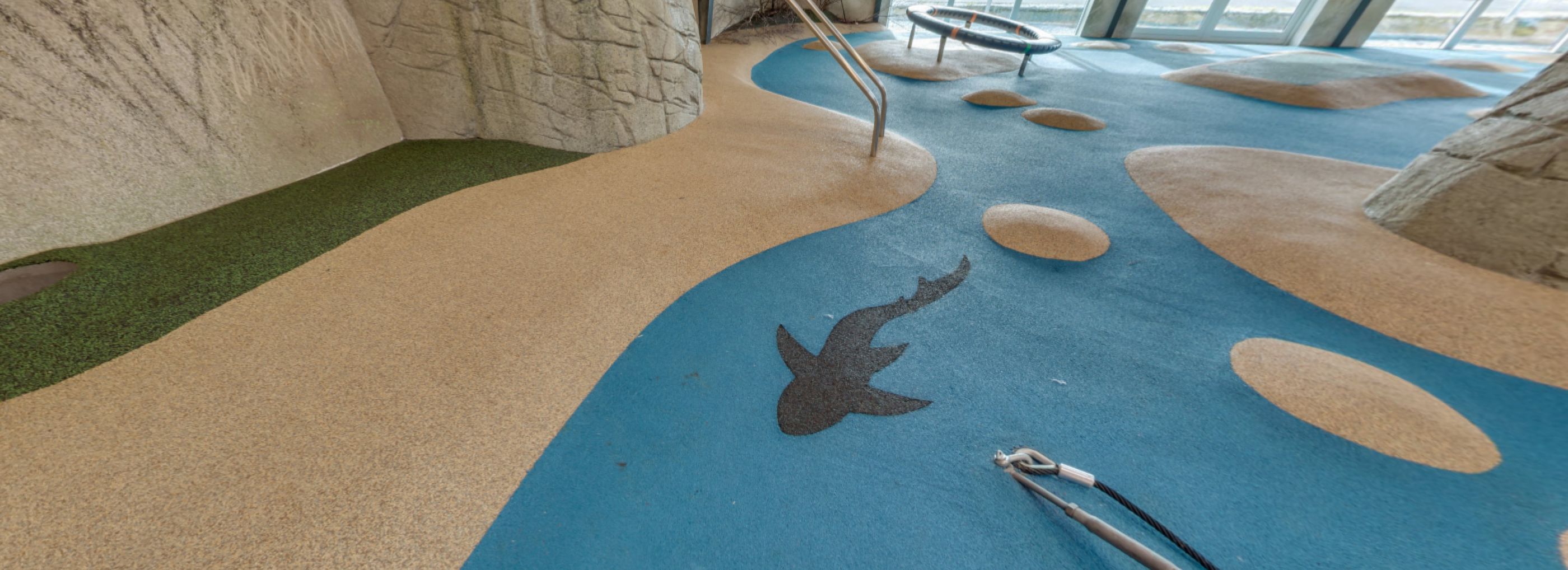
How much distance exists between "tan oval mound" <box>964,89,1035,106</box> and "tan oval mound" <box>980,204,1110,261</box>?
8.67 ft

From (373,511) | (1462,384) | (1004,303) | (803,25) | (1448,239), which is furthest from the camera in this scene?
(803,25)

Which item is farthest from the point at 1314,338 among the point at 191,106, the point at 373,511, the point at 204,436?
the point at 191,106

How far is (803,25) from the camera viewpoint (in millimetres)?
9055

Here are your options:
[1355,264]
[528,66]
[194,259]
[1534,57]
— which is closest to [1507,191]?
[1355,264]

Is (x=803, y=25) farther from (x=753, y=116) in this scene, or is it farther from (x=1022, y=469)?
(x=1022, y=469)

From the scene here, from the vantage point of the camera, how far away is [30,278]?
1.83 metres

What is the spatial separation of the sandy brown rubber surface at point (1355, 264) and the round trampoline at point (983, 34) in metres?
2.89

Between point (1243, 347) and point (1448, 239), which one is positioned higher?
point (1448, 239)

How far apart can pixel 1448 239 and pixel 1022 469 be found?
3.07 meters

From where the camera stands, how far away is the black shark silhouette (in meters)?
1.62

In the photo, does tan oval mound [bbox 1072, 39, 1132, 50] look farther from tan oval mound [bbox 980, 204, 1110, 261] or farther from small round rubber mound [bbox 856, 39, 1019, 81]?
tan oval mound [bbox 980, 204, 1110, 261]

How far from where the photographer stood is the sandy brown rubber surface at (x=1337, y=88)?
553cm

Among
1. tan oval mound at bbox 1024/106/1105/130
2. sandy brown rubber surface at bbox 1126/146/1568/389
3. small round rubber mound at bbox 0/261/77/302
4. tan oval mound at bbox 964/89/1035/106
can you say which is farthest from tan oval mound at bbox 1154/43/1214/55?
small round rubber mound at bbox 0/261/77/302

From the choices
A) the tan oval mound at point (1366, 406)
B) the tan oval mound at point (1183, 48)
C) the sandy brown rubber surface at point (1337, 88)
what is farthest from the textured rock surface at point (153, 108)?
the tan oval mound at point (1183, 48)
